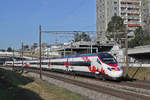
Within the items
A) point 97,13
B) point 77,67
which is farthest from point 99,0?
point 77,67

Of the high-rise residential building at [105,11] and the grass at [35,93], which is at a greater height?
the high-rise residential building at [105,11]

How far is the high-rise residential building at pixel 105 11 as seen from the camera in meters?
98.6

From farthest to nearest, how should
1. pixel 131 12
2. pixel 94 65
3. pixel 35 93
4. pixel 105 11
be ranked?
pixel 131 12 < pixel 105 11 < pixel 94 65 < pixel 35 93

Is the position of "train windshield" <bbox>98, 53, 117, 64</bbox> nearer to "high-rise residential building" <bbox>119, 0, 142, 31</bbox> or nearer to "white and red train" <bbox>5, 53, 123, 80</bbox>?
"white and red train" <bbox>5, 53, 123, 80</bbox>

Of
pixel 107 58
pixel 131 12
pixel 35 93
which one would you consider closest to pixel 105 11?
pixel 131 12

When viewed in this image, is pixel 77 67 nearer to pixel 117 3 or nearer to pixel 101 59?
pixel 101 59

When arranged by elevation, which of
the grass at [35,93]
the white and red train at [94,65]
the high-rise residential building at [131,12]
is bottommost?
the grass at [35,93]

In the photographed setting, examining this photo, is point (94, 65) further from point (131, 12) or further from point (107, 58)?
point (131, 12)

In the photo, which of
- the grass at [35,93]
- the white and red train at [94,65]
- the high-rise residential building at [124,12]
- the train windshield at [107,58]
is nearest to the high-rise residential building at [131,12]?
the high-rise residential building at [124,12]

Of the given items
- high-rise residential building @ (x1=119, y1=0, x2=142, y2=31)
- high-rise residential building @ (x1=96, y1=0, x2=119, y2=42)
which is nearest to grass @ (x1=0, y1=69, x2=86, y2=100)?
high-rise residential building @ (x1=96, y1=0, x2=119, y2=42)

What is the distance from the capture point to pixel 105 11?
100688 mm

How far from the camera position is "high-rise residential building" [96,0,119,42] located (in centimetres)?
9862

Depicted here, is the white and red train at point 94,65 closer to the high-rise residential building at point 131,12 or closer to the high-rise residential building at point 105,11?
the high-rise residential building at point 105,11

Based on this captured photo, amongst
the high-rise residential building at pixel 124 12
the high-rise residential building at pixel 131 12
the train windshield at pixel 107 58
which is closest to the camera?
the train windshield at pixel 107 58
